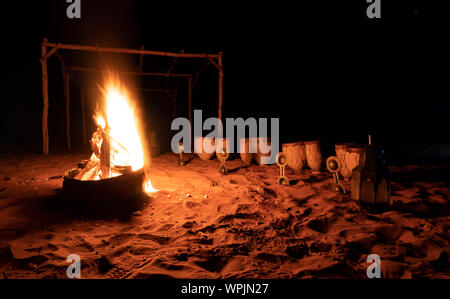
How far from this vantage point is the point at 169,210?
379 centimetres

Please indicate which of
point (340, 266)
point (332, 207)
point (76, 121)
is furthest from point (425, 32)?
point (76, 121)

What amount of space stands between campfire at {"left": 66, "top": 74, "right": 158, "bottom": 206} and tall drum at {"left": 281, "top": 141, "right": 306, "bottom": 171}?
3.54m

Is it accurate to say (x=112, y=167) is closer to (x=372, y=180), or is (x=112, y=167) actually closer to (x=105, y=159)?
(x=105, y=159)

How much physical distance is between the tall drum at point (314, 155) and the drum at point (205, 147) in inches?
121

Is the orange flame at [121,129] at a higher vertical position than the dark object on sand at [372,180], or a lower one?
higher

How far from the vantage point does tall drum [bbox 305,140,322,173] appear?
6.01m

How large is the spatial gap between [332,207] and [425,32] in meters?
14.0

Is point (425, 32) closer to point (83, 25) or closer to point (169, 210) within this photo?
point (169, 210)
